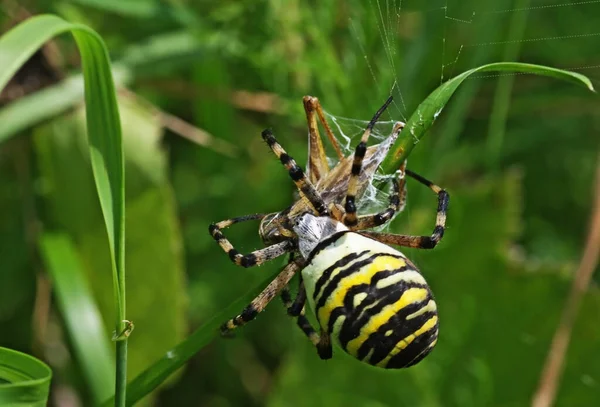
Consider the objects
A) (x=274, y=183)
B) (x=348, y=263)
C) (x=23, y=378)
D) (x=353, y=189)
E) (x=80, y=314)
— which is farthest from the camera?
(x=274, y=183)

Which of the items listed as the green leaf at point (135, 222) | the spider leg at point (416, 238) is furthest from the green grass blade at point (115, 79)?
the spider leg at point (416, 238)

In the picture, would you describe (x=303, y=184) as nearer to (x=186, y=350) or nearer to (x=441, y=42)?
(x=186, y=350)

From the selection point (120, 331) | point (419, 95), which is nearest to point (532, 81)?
point (419, 95)

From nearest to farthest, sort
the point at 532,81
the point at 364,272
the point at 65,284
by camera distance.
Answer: the point at 364,272 → the point at 65,284 → the point at 532,81

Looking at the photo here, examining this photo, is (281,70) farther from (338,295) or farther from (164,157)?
(338,295)

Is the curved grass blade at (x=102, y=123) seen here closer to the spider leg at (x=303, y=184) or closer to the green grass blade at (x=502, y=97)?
the spider leg at (x=303, y=184)

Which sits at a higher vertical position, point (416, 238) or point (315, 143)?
point (315, 143)

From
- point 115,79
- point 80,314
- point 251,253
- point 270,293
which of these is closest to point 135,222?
point 80,314
